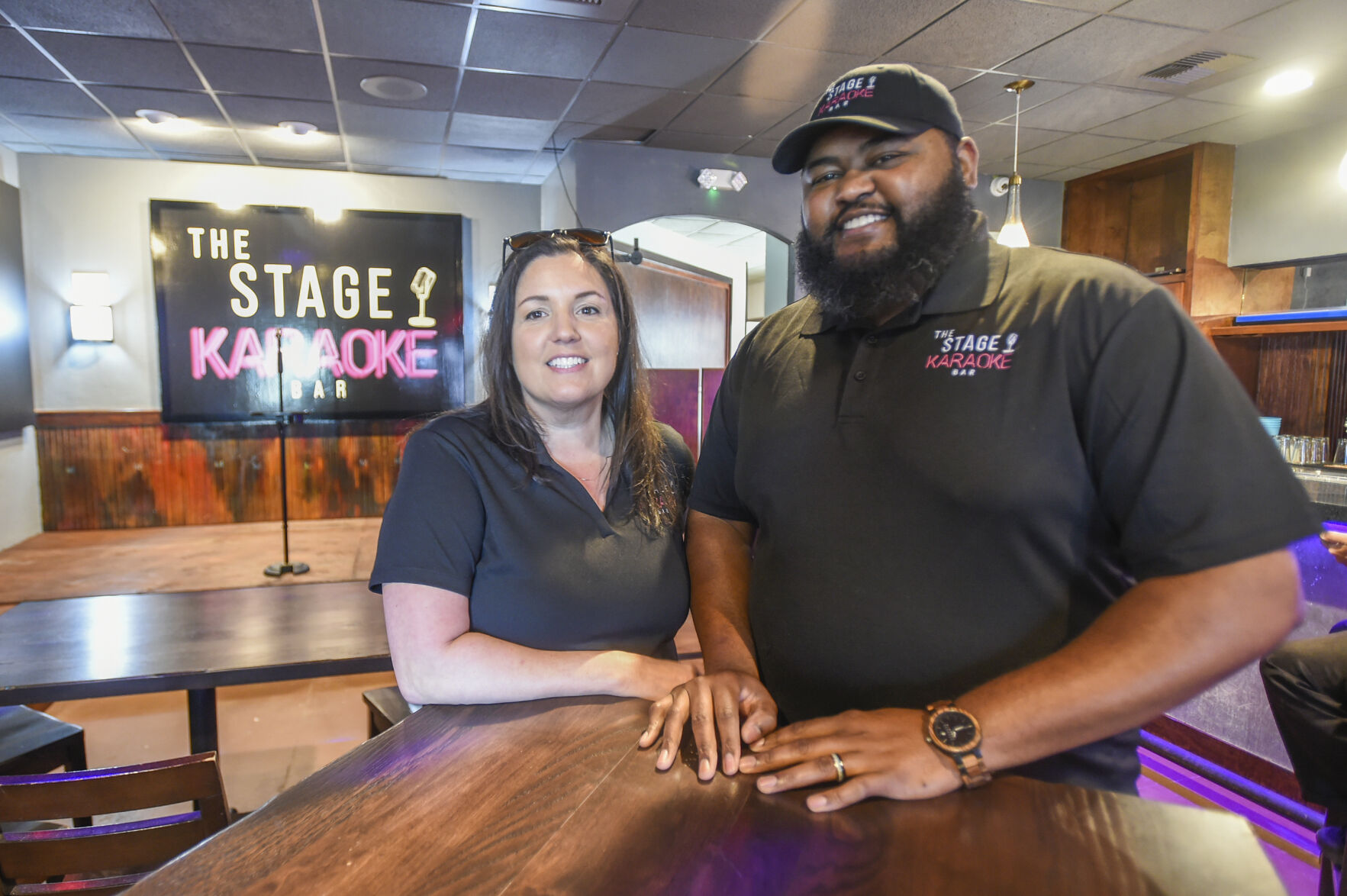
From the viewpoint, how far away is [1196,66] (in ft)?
13.6

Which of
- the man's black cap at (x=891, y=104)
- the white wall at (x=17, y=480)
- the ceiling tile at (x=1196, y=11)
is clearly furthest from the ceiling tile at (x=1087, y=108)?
the white wall at (x=17, y=480)

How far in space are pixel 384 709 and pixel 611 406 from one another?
1.19 metres

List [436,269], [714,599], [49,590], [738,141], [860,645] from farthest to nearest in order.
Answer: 1. [436,269]
2. [738,141]
3. [49,590]
4. [714,599]
5. [860,645]

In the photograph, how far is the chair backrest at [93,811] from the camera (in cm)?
119

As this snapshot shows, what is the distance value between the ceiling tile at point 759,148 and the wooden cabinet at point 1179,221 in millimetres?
2452

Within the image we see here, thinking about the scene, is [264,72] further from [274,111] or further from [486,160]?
[486,160]

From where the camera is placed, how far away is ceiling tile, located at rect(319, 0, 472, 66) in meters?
3.46

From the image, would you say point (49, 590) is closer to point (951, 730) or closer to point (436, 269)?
point (436, 269)

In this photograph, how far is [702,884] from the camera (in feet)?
2.19

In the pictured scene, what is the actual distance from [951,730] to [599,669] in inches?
21.0

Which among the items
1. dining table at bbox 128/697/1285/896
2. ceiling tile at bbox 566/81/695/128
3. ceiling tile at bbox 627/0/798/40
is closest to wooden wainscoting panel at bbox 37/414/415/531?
ceiling tile at bbox 566/81/695/128

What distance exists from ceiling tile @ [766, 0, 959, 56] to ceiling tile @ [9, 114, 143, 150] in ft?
15.4

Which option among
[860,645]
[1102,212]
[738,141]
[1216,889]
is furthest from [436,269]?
[1216,889]

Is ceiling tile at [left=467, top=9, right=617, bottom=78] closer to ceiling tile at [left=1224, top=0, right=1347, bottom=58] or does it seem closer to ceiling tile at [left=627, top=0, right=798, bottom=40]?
ceiling tile at [left=627, top=0, right=798, bottom=40]
